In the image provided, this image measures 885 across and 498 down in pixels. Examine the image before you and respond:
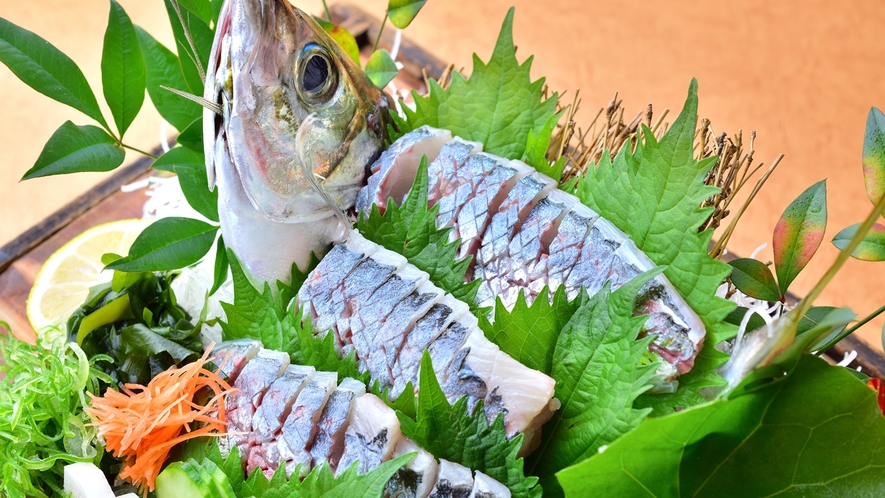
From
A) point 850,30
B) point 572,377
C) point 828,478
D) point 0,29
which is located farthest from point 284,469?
point 850,30

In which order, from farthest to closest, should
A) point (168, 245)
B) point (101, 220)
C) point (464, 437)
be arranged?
point (101, 220)
point (168, 245)
point (464, 437)

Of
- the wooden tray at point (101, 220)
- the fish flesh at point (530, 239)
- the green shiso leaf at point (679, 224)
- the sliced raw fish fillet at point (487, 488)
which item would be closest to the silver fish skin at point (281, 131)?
the fish flesh at point (530, 239)

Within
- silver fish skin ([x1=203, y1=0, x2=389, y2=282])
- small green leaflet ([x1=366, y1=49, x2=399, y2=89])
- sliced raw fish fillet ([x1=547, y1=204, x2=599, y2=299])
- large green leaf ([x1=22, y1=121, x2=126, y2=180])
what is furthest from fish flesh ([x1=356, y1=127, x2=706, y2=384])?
large green leaf ([x1=22, y1=121, x2=126, y2=180])

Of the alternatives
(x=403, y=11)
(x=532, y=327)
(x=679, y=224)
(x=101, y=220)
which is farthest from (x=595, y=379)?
(x=101, y=220)

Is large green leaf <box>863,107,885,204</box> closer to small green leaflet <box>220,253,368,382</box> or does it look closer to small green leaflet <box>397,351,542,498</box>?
small green leaflet <box>397,351,542,498</box>

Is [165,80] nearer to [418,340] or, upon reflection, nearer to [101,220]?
[101,220]

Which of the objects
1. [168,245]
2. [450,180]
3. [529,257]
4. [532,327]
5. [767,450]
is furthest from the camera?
[168,245]
